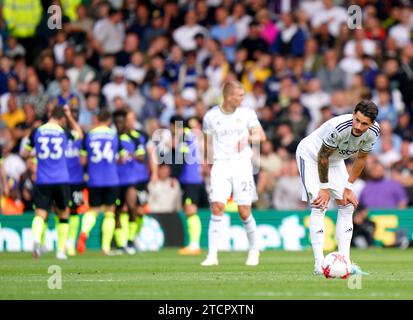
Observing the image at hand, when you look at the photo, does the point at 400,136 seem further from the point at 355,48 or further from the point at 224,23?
the point at 224,23

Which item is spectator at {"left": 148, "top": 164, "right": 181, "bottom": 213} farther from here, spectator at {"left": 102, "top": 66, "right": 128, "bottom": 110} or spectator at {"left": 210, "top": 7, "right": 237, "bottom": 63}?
spectator at {"left": 210, "top": 7, "right": 237, "bottom": 63}

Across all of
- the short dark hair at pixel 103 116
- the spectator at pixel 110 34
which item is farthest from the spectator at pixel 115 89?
the short dark hair at pixel 103 116

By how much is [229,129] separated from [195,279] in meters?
3.57

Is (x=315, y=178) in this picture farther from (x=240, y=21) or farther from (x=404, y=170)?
(x=240, y=21)

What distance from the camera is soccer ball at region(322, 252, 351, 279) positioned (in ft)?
45.8

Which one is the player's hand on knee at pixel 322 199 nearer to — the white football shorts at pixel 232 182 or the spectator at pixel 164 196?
the white football shorts at pixel 232 182

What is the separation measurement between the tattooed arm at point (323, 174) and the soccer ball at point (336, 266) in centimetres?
64

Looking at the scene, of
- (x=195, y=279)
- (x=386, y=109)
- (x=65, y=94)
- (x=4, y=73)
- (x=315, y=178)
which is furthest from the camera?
(x=4, y=73)

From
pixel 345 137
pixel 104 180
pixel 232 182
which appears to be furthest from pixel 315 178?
pixel 104 180

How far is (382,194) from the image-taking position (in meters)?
23.6

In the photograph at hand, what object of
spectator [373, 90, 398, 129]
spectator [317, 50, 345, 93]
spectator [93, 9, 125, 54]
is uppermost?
spectator [93, 9, 125, 54]

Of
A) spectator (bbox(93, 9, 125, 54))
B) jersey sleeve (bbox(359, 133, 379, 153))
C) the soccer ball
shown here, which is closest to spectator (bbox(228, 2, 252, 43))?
spectator (bbox(93, 9, 125, 54))

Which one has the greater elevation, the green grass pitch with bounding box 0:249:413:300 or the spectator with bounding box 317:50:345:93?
the spectator with bounding box 317:50:345:93

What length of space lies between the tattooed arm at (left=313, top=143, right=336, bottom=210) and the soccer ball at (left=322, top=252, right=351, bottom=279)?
643 mm
